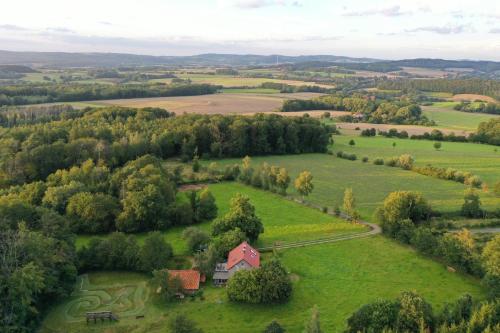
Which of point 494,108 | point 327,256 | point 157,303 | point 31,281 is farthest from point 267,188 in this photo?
point 494,108

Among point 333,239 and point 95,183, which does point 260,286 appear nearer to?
point 333,239

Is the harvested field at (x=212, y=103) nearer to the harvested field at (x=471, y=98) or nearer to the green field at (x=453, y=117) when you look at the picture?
the green field at (x=453, y=117)

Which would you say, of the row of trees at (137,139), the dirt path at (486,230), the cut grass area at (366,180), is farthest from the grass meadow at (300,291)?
the row of trees at (137,139)

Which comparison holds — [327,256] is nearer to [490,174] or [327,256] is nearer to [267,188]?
[267,188]

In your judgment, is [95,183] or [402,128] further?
[402,128]

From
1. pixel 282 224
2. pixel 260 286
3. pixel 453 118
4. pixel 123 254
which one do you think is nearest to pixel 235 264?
pixel 260 286

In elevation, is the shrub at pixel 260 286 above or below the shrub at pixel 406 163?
below

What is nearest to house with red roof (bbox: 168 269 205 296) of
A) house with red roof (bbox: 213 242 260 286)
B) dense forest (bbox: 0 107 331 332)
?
house with red roof (bbox: 213 242 260 286)
